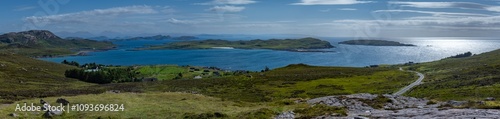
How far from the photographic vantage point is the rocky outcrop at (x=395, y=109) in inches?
967

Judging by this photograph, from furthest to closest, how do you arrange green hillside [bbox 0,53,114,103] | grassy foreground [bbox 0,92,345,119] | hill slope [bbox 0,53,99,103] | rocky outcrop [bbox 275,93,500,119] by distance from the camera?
hill slope [bbox 0,53,99,103]
green hillside [bbox 0,53,114,103]
grassy foreground [bbox 0,92,345,119]
rocky outcrop [bbox 275,93,500,119]

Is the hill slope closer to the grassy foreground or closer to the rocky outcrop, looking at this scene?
the grassy foreground

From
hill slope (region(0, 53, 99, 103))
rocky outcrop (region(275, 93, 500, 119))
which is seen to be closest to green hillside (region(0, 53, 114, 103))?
hill slope (region(0, 53, 99, 103))

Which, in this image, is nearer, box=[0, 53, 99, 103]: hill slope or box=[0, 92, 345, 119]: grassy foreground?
box=[0, 92, 345, 119]: grassy foreground

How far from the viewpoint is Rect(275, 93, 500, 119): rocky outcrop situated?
24561 millimetres

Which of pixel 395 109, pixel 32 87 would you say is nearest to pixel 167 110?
pixel 395 109

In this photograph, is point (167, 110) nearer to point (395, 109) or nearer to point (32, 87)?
point (395, 109)

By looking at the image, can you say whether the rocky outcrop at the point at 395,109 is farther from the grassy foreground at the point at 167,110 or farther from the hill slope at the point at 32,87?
the hill slope at the point at 32,87

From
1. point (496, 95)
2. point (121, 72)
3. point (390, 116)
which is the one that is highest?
point (390, 116)

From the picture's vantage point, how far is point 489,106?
27.3 meters

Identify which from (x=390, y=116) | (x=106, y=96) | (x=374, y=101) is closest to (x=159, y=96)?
(x=106, y=96)

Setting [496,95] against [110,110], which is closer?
[110,110]

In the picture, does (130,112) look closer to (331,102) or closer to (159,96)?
(159,96)

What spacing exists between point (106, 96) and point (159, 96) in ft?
21.0
